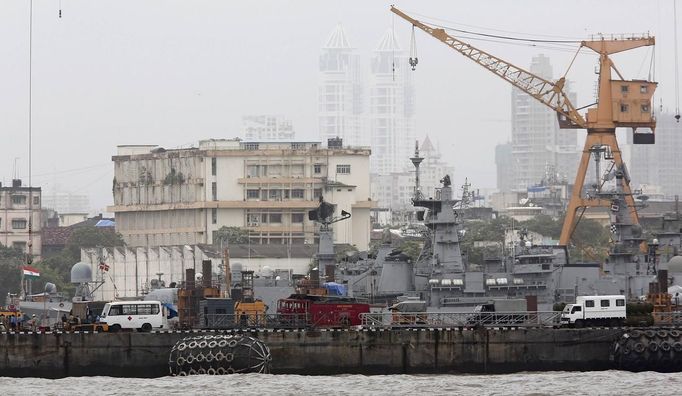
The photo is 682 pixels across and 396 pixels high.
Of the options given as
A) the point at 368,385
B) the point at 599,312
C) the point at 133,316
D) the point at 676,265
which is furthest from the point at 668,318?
the point at 133,316

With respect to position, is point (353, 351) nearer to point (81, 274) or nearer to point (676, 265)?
point (676, 265)

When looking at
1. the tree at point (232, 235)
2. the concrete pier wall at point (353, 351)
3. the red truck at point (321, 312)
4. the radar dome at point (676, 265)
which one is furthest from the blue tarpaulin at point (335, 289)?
the tree at point (232, 235)

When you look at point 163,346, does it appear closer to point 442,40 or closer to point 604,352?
point 604,352

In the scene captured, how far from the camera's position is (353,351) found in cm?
8112

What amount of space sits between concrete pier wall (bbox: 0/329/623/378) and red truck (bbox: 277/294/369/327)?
14.6ft

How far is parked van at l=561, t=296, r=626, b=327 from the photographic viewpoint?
3263 inches

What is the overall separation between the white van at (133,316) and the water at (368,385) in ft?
14.5

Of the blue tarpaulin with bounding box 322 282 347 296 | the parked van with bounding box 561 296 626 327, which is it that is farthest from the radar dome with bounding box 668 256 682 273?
the parked van with bounding box 561 296 626 327

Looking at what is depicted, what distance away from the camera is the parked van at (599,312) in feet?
272

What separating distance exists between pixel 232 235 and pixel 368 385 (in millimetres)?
118348

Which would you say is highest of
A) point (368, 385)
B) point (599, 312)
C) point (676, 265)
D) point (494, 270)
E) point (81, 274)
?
point (81, 274)

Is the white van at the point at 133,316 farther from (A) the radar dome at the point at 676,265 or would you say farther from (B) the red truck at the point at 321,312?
(A) the radar dome at the point at 676,265

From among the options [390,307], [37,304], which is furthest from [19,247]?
[390,307]

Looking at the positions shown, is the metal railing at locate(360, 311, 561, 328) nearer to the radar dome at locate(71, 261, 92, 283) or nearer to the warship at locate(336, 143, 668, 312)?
the warship at locate(336, 143, 668, 312)
